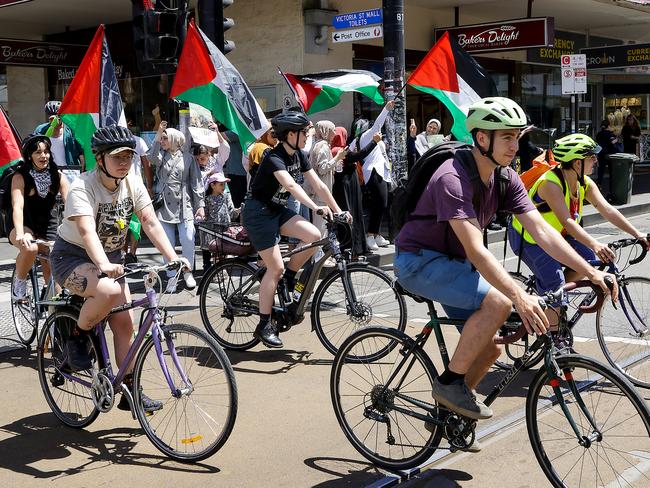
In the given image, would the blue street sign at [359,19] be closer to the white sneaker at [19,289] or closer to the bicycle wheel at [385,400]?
the white sneaker at [19,289]

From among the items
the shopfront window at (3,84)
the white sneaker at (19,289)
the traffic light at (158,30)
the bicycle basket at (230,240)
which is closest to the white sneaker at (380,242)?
the traffic light at (158,30)

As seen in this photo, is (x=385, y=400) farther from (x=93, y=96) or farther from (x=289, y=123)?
(x=93, y=96)

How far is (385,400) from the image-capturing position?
4.47 m

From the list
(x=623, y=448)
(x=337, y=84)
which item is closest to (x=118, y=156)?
(x=623, y=448)

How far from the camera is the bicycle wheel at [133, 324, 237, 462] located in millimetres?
4496

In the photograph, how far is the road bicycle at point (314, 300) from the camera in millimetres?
6719

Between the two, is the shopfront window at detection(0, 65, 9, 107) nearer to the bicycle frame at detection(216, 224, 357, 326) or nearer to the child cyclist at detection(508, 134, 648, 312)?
the bicycle frame at detection(216, 224, 357, 326)

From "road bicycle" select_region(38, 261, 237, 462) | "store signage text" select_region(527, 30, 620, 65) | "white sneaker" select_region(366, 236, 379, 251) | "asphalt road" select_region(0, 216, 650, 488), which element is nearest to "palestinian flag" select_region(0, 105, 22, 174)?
"asphalt road" select_region(0, 216, 650, 488)

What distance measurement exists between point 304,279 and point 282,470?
8.33 feet

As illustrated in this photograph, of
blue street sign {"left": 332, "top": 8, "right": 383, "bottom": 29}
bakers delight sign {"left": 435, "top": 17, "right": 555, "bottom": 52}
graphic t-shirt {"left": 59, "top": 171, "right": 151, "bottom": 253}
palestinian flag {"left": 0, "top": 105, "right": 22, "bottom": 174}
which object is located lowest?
graphic t-shirt {"left": 59, "top": 171, "right": 151, "bottom": 253}

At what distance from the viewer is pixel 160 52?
32.2 ft

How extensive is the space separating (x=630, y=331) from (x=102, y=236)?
3752 mm

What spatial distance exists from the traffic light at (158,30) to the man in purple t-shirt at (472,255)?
627 cm

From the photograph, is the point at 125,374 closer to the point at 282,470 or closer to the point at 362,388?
the point at 282,470
